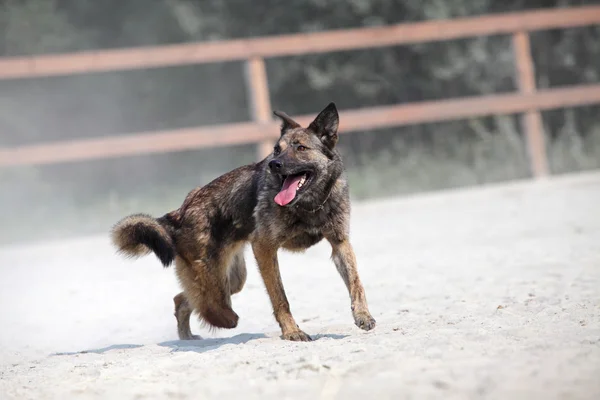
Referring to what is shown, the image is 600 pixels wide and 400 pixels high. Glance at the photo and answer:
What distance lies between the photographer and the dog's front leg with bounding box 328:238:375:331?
4.80 metres

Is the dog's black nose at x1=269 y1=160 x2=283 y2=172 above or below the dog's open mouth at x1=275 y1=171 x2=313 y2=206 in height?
above

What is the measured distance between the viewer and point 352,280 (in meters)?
5.08

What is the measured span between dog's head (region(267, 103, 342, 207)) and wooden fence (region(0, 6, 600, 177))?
469 centimetres

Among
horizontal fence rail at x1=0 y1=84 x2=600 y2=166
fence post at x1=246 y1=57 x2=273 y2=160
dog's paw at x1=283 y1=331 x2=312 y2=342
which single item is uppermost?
fence post at x1=246 y1=57 x2=273 y2=160

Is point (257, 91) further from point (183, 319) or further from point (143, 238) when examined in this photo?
point (143, 238)

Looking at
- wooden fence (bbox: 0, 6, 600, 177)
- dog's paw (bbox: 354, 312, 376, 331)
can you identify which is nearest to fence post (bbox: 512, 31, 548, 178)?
wooden fence (bbox: 0, 6, 600, 177)

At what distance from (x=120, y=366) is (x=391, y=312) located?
1.82 meters

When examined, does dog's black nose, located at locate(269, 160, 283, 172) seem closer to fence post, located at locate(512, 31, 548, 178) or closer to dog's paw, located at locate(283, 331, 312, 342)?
dog's paw, located at locate(283, 331, 312, 342)

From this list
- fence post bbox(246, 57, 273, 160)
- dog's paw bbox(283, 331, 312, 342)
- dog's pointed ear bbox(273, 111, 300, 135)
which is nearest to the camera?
dog's paw bbox(283, 331, 312, 342)

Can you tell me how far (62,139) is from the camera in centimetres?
2022

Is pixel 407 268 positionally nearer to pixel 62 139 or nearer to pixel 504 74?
pixel 504 74

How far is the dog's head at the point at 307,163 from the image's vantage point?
505 centimetres

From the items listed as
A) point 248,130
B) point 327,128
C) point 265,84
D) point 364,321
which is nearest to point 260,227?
point 327,128

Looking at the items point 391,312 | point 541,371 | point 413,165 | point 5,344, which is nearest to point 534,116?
point 413,165
